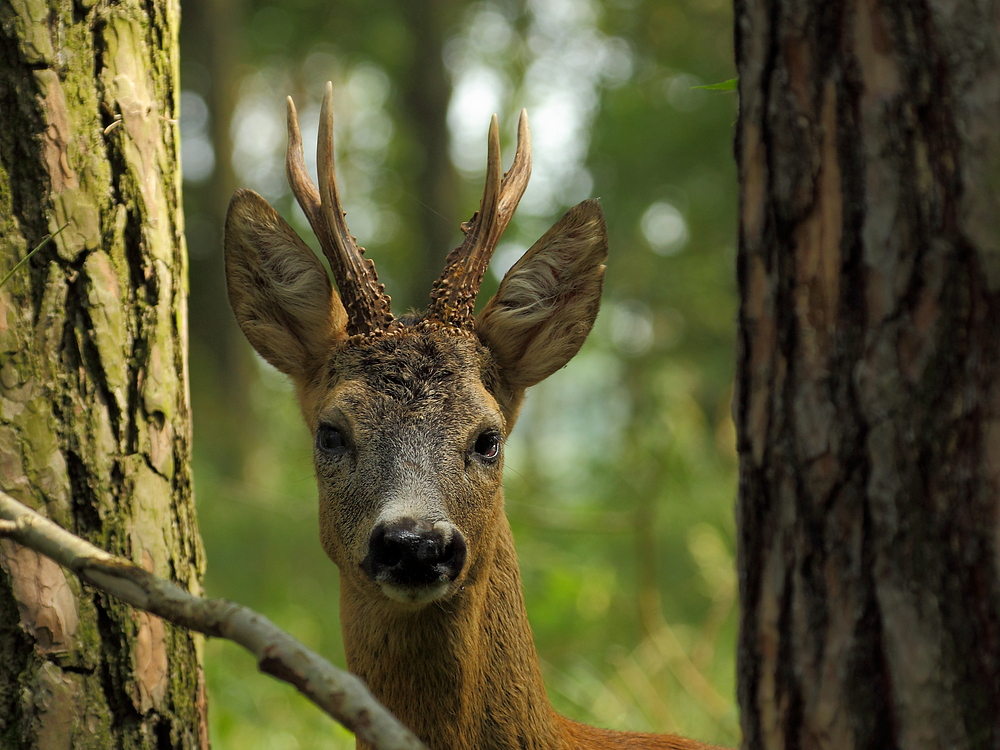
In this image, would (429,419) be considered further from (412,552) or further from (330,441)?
(412,552)

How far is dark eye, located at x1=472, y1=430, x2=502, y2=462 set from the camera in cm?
349

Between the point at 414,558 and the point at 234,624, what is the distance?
3.49 feet

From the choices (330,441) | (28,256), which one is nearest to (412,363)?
(330,441)

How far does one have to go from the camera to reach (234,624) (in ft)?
6.02

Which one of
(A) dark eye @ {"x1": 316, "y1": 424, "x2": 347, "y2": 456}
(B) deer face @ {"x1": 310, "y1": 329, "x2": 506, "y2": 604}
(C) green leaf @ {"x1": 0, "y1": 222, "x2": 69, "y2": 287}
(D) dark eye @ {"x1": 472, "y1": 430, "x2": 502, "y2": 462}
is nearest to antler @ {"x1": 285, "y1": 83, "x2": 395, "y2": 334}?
(B) deer face @ {"x1": 310, "y1": 329, "x2": 506, "y2": 604}

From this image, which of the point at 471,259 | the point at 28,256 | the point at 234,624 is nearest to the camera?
the point at 234,624

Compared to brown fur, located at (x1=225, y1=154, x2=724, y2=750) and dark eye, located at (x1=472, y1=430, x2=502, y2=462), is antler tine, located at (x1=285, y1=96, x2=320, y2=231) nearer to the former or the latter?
brown fur, located at (x1=225, y1=154, x2=724, y2=750)

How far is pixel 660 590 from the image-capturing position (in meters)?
9.56

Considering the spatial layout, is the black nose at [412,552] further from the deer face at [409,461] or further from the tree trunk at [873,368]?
the tree trunk at [873,368]

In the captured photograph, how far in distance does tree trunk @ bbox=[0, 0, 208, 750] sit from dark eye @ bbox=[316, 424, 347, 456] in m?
0.54

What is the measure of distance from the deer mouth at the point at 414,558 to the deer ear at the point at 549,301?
42.0 inches

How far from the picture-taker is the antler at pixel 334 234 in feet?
11.6

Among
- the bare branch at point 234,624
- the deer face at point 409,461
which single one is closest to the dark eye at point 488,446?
the deer face at point 409,461

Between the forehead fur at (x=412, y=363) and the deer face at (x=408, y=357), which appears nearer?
the deer face at (x=408, y=357)
